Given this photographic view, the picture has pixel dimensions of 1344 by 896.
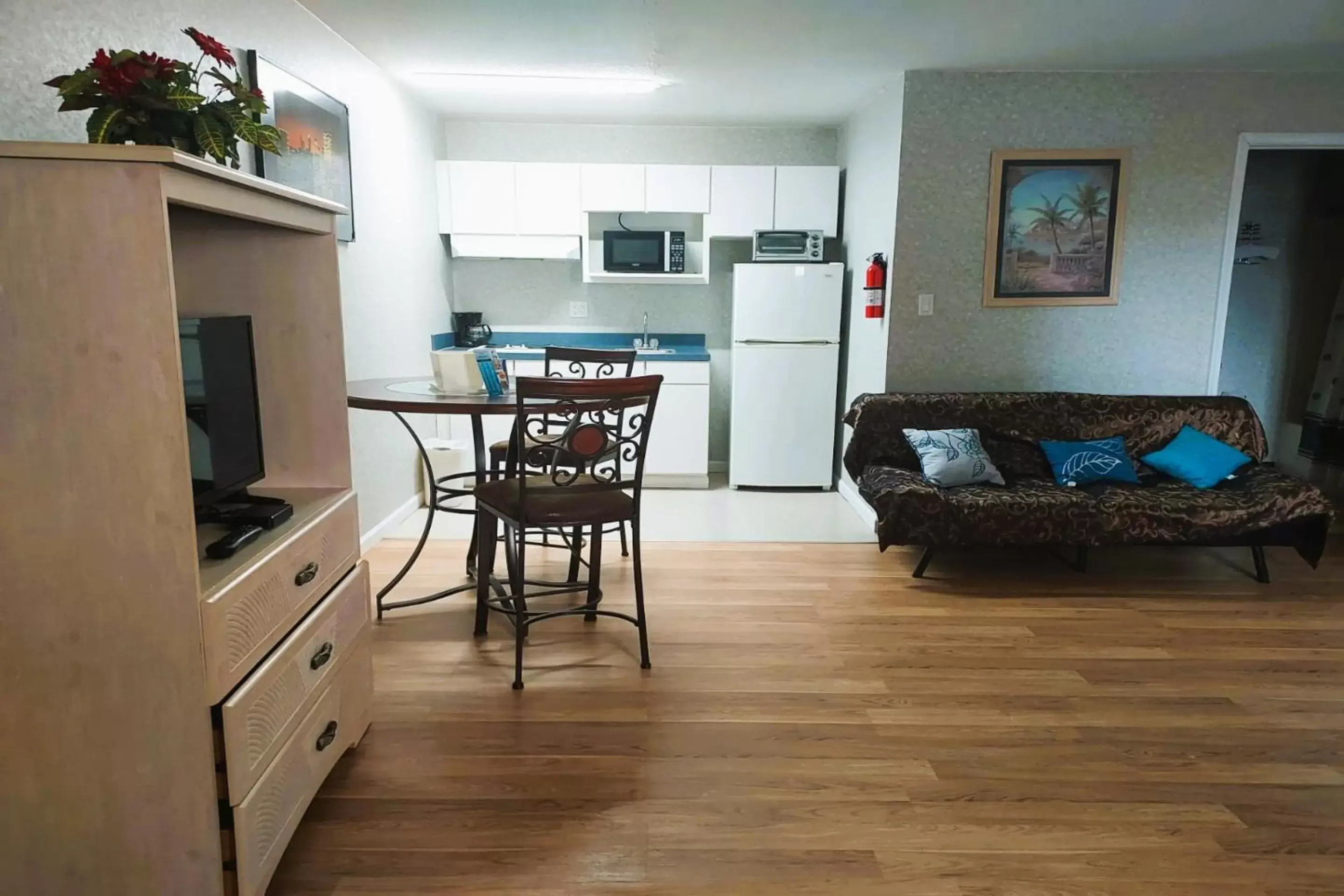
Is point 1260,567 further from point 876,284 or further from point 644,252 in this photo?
point 644,252

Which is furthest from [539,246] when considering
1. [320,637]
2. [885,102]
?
[320,637]

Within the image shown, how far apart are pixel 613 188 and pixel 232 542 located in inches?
157

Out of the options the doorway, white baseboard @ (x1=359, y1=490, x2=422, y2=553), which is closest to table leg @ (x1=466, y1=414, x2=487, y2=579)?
white baseboard @ (x1=359, y1=490, x2=422, y2=553)

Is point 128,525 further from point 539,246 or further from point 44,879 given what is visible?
point 539,246

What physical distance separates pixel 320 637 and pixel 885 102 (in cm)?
392

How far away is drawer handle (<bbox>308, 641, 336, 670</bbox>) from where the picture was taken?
1853mm

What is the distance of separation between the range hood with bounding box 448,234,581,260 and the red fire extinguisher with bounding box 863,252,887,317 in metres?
1.94

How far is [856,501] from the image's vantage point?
15.8ft

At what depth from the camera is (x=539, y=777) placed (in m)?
2.11

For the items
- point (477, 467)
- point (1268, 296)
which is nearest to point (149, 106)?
point (477, 467)

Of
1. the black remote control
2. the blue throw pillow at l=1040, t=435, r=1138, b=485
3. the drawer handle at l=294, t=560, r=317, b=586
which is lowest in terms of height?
the blue throw pillow at l=1040, t=435, r=1138, b=485

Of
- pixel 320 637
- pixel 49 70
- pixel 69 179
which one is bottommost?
pixel 320 637

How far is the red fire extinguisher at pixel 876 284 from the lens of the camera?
4344 millimetres

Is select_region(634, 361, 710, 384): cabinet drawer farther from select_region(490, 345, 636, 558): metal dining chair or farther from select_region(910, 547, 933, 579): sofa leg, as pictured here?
select_region(910, 547, 933, 579): sofa leg
